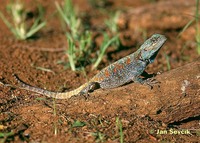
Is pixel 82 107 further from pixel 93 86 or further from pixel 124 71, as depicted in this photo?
pixel 124 71

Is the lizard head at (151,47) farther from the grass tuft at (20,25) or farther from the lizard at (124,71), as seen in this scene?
the grass tuft at (20,25)

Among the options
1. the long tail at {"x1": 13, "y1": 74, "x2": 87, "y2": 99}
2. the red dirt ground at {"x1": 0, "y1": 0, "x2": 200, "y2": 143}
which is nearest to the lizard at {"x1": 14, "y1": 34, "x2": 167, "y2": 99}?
the long tail at {"x1": 13, "y1": 74, "x2": 87, "y2": 99}

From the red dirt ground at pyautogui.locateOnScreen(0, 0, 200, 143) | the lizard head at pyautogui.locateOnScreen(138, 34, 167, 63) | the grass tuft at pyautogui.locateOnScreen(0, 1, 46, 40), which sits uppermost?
the grass tuft at pyautogui.locateOnScreen(0, 1, 46, 40)

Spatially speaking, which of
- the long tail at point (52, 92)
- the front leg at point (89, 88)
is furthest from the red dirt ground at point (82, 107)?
the front leg at point (89, 88)

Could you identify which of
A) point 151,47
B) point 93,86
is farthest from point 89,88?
point 151,47

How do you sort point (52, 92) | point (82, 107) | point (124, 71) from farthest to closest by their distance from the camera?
point (124, 71) → point (52, 92) → point (82, 107)

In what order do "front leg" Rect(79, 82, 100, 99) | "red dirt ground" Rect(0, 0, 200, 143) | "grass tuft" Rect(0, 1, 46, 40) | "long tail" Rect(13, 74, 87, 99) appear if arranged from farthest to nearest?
"grass tuft" Rect(0, 1, 46, 40) → "long tail" Rect(13, 74, 87, 99) → "front leg" Rect(79, 82, 100, 99) → "red dirt ground" Rect(0, 0, 200, 143)

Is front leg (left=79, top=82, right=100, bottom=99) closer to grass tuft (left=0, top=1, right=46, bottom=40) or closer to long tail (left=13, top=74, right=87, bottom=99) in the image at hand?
long tail (left=13, top=74, right=87, bottom=99)
